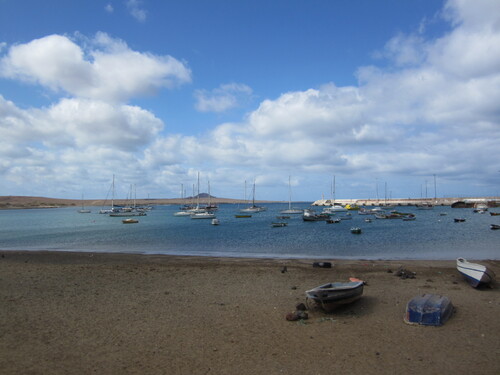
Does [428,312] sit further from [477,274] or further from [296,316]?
[477,274]

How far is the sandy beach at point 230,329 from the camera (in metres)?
8.56

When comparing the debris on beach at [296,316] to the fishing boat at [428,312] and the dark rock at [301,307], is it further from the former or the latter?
the fishing boat at [428,312]

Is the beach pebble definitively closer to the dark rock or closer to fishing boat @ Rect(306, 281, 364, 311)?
the dark rock

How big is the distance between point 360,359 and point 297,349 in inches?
59.5

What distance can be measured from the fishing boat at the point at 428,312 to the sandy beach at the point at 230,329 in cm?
23

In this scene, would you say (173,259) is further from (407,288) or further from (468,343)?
(468,343)

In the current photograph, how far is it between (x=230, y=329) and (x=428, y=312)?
576 centimetres

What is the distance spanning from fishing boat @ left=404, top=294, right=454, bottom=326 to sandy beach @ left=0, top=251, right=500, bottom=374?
227 mm

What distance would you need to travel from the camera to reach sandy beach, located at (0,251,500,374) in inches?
337

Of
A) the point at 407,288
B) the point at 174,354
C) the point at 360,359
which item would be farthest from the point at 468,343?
the point at 174,354

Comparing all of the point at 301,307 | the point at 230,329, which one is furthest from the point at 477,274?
the point at 230,329

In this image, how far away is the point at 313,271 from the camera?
2027 centimetres

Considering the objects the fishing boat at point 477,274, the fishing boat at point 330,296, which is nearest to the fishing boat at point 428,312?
the fishing boat at point 330,296

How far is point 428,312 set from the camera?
36.1ft
